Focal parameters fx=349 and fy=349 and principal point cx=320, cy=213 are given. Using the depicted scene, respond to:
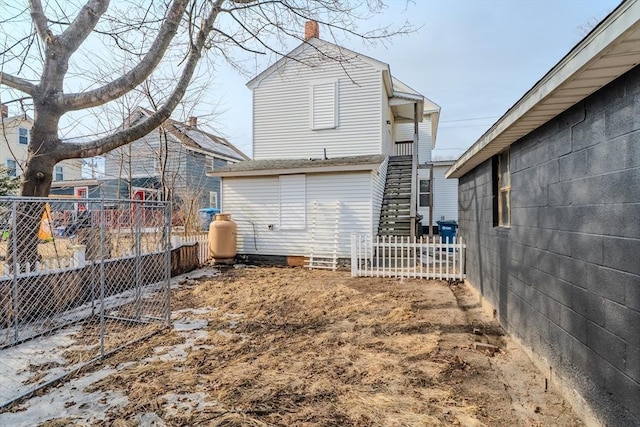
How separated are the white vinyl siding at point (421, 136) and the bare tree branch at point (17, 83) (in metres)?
16.9

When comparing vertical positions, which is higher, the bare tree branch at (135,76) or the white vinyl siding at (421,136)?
the white vinyl siding at (421,136)

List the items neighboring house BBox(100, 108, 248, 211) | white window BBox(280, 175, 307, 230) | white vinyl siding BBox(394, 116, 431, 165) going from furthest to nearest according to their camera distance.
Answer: white vinyl siding BBox(394, 116, 431, 165), neighboring house BBox(100, 108, 248, 211), white window BBox(280, 175, 307, 230)

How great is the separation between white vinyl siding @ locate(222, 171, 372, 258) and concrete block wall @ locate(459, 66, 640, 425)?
5990 millimetres

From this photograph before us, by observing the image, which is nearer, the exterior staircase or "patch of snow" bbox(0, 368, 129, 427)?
"patch of snow" bbox(0, 368, 129, 427)

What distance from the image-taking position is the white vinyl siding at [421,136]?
19.5 meters

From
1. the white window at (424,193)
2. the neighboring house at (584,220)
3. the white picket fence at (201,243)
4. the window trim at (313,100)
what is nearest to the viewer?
the neighboring house at (584,220)

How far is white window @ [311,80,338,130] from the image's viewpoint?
12.3 m

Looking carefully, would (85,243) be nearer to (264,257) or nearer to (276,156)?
(264,257)

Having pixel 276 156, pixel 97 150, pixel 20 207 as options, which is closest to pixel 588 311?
pixel 97 150

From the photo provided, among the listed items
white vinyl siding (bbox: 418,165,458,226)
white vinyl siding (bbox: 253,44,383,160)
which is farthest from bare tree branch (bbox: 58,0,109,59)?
white vinyl siding (bbox: 418,165,458,226)

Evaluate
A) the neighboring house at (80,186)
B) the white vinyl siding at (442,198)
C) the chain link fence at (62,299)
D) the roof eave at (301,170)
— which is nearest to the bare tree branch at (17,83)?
the chain link fence at (62,299)

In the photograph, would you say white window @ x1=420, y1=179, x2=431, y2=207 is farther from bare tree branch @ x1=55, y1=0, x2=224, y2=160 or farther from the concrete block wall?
bare tree branch @ x1=55, y1=0, x2=224, y2=160

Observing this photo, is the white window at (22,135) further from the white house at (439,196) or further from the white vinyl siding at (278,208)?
the white house at (439,196)

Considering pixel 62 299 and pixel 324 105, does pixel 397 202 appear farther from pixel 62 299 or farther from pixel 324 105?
pixel 62 299
